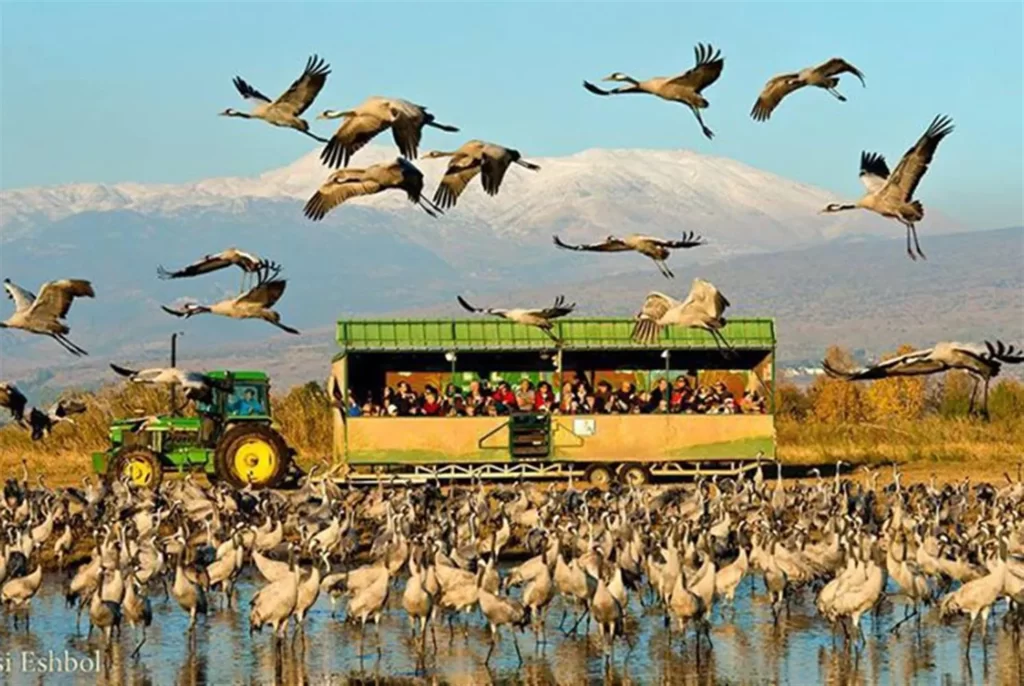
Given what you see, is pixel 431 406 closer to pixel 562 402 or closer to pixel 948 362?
pixel 562 402

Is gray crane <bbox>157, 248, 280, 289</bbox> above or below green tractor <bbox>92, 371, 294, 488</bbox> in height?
above

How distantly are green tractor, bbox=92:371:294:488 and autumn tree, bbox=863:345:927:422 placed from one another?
79.7 ft

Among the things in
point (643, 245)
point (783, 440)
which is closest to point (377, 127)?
point (643, 245)

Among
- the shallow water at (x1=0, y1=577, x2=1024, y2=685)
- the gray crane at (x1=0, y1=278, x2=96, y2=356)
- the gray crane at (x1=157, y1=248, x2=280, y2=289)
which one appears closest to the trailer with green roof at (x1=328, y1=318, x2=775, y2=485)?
the gray crane at (x1=0, y1=278, x2=96, y2=356)

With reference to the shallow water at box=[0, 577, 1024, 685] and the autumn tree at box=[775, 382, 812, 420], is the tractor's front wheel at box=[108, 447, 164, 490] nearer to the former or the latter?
the shallow water at box=[0, 577, 1024, 685]

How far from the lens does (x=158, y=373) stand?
2589 cm

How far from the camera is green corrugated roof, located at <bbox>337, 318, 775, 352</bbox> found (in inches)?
1388

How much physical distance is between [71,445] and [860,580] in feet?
91.5

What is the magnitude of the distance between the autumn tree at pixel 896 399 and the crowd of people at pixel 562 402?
2078cm

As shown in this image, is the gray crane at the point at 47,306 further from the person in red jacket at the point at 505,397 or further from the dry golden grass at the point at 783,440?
the dry golden grass at the point at 783,440

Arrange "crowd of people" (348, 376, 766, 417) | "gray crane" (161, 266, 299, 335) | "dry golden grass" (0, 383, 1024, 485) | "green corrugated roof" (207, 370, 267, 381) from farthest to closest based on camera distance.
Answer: "dry golden grass" (0, 383, 1024, 485) < "green corrugated roof" (207, 370, 267, 381) < "crowd of people" (348, 376, 766, 417) < "gray crane" (161, 266, 299, 335)

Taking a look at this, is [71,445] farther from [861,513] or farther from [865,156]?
[865,156]

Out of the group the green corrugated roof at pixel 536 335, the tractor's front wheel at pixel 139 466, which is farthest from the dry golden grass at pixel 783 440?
the green corrugated roof at pixel 536 335

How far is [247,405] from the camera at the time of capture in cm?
3550
